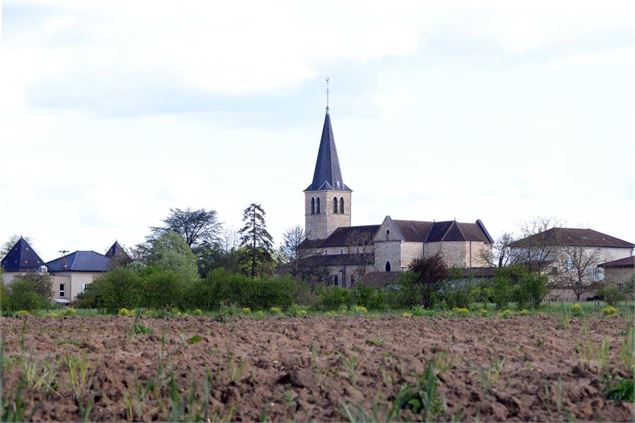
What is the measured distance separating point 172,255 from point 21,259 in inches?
804

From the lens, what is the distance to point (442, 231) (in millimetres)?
100812

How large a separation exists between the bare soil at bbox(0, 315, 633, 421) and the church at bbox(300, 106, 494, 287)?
243ft

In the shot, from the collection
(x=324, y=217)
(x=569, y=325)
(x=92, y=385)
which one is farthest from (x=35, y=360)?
(x=324, y=217)

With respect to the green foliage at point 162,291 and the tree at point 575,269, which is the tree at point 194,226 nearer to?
the tree at point 575,269

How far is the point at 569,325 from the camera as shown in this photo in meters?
17.0

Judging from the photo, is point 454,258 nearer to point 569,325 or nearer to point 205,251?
point 205,251

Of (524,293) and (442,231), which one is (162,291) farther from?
(442,231)

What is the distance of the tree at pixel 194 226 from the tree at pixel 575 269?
28.7 metres

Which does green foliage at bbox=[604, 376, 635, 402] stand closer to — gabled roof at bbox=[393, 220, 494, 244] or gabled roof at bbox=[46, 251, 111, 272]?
gabled roof at bbox=[46, 251, 111, 272]

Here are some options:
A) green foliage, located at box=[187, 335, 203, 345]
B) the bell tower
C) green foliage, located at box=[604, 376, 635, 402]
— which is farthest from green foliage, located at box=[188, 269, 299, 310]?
the bell tower

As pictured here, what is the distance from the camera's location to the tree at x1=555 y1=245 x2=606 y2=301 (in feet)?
195

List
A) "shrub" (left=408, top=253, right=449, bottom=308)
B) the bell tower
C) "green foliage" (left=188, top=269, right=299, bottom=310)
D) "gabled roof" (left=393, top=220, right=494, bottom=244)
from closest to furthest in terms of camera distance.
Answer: "green foliage" (left=188, top=269, right=299, bottom=310)
"shrub" (left=408, top=253, right=449, bottom=308)
"gabled roof" (left=393, top=220, right=494, bottom=244)
the bell tower

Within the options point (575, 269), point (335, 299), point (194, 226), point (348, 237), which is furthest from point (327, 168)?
point (335, 299)

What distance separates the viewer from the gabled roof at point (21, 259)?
77.6 meters
